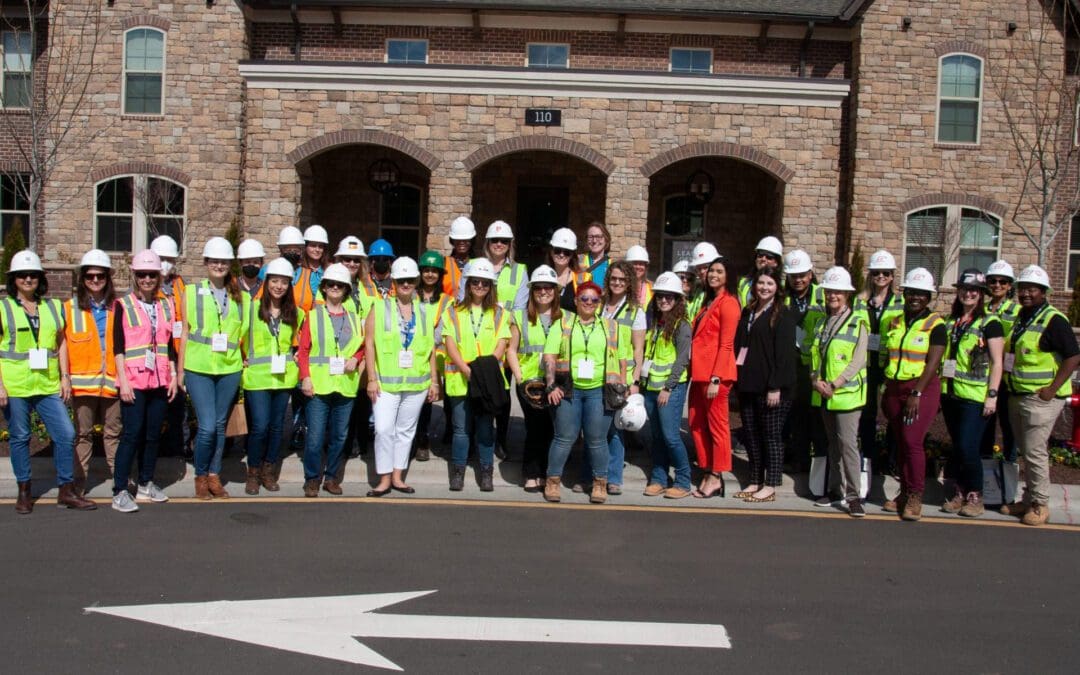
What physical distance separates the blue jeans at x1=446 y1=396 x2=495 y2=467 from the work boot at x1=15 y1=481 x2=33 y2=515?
3.26 m

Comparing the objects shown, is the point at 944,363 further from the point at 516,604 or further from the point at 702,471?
the point at 516,604

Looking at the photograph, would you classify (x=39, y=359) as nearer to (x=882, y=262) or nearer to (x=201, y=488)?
(x=201, y=488)

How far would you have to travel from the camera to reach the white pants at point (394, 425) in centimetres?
785

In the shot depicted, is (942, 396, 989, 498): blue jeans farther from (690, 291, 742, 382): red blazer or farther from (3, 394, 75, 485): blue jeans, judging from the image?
(3, 394, 75, 485): blue jeans

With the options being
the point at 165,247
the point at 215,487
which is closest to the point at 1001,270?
the point at 215,487

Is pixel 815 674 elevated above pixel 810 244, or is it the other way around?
pixel 810 244

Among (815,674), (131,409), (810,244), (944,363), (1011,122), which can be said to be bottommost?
(815,674)

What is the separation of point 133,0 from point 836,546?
1759cm

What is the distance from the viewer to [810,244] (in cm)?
1734

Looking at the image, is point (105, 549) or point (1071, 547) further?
point (1071, 547)

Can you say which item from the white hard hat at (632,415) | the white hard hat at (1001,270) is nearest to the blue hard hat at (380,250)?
the white hard hat at (632,415)

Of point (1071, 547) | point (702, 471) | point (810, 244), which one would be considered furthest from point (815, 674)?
point (810, 244)

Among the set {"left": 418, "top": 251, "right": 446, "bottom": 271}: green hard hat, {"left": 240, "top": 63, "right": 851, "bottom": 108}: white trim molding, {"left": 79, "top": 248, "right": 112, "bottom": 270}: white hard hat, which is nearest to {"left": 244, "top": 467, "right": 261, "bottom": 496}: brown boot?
{"left": 79, "top": 248, "right": 112, "bottom": 270}: white hard hat

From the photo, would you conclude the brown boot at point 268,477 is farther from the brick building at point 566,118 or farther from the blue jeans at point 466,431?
the brick building at point 566,118
